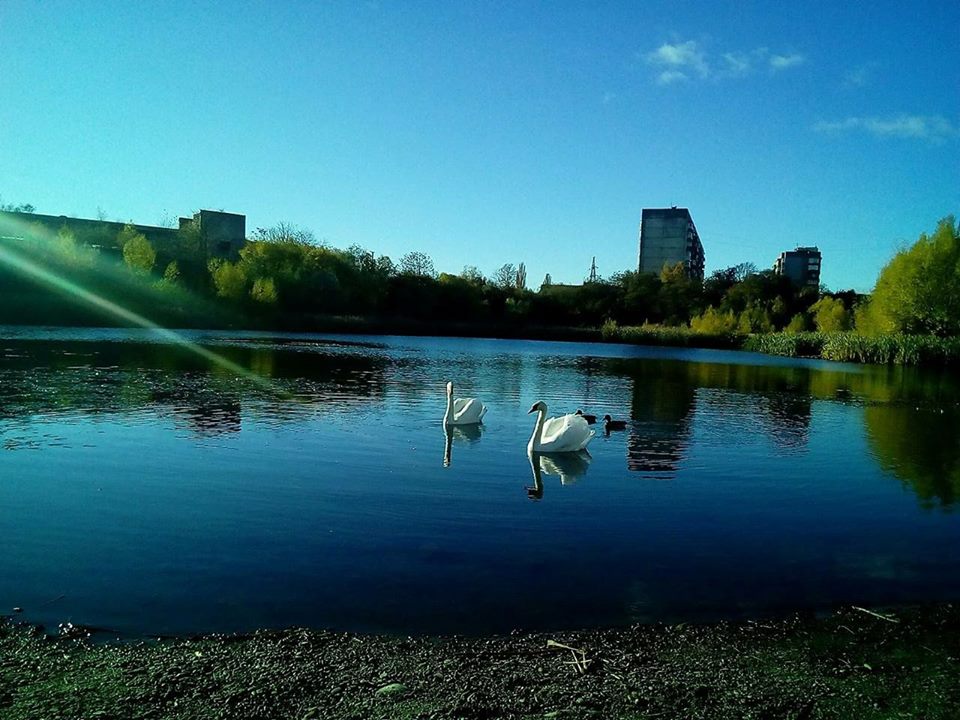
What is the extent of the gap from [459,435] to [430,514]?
663cm

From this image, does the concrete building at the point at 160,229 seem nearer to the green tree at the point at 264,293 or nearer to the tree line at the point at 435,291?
the tree line at the point at 435,291

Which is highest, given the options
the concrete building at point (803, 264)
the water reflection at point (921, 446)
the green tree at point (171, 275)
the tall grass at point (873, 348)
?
the concrete building at point (803, 264)

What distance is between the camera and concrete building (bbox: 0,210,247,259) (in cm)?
8819

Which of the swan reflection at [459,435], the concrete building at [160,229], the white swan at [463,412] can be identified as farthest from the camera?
the concrete building at [160,229]

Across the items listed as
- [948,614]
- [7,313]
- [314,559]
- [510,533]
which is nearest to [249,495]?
[314,559]

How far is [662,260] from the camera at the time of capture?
484ft

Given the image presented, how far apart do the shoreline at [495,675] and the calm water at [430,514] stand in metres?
0.56

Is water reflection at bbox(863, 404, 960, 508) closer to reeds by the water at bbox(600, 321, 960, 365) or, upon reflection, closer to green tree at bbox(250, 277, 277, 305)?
reeds by the water at bbox(600, 321, 960, 365)

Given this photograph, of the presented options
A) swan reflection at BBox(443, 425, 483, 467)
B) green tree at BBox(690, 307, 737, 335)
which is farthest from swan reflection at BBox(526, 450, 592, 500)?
green tree at BBox(690, 307, 737, 335)

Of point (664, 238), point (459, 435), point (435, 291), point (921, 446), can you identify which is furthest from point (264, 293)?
point (664, 238)

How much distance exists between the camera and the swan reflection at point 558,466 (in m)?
11.9

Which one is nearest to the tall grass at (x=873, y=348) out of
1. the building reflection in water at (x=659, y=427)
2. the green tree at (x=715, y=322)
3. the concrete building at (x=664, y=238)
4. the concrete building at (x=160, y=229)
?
the green tree at (x=715, y=322)

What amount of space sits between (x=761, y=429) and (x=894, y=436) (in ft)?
10.8

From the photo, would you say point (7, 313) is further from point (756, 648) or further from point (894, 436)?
point (756, 648)
